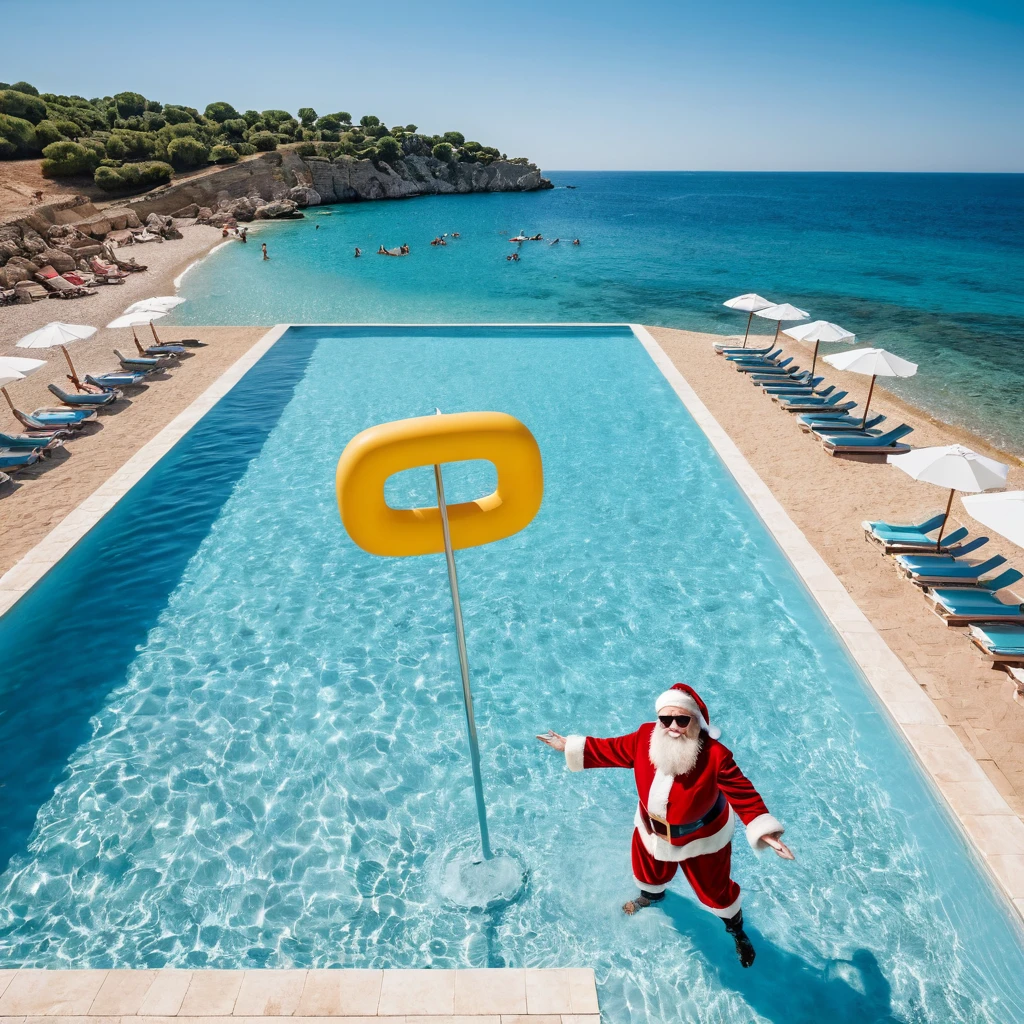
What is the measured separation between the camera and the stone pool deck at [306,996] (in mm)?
3955

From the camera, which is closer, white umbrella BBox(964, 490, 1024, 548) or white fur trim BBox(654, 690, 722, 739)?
white fur trim BBox(654, 690, 722, 739)

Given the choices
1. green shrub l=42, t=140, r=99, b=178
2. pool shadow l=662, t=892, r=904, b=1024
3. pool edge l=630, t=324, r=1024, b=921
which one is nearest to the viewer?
pool shadow l=662, t=892, r=904, b=1024

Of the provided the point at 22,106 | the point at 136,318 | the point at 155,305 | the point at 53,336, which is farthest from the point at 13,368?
the point at 22,106

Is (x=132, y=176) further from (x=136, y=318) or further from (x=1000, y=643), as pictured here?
(x=1000, y=643)

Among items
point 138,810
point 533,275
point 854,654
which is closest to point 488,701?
point 138,810

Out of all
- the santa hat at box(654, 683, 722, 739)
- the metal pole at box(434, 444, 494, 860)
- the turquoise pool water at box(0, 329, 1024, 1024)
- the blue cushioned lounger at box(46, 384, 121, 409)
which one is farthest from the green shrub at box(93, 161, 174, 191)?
the santa hat at box(654, 683, 722, 739)

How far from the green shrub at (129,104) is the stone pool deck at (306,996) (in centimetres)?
9478

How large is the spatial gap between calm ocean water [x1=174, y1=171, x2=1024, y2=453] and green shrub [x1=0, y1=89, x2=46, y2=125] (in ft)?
75.5

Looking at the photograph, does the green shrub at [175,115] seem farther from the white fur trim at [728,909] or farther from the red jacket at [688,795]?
the white fur trim at [728,909]

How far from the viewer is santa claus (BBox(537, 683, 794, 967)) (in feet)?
12.2

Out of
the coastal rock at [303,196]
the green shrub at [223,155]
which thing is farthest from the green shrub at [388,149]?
the green shrub at [223,155]

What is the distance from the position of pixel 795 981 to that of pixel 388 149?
95.8 meters

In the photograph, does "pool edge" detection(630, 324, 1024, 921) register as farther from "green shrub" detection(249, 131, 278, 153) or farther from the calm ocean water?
"green shrub" detection(249, 131, 278, 153)

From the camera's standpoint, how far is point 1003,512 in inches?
269
